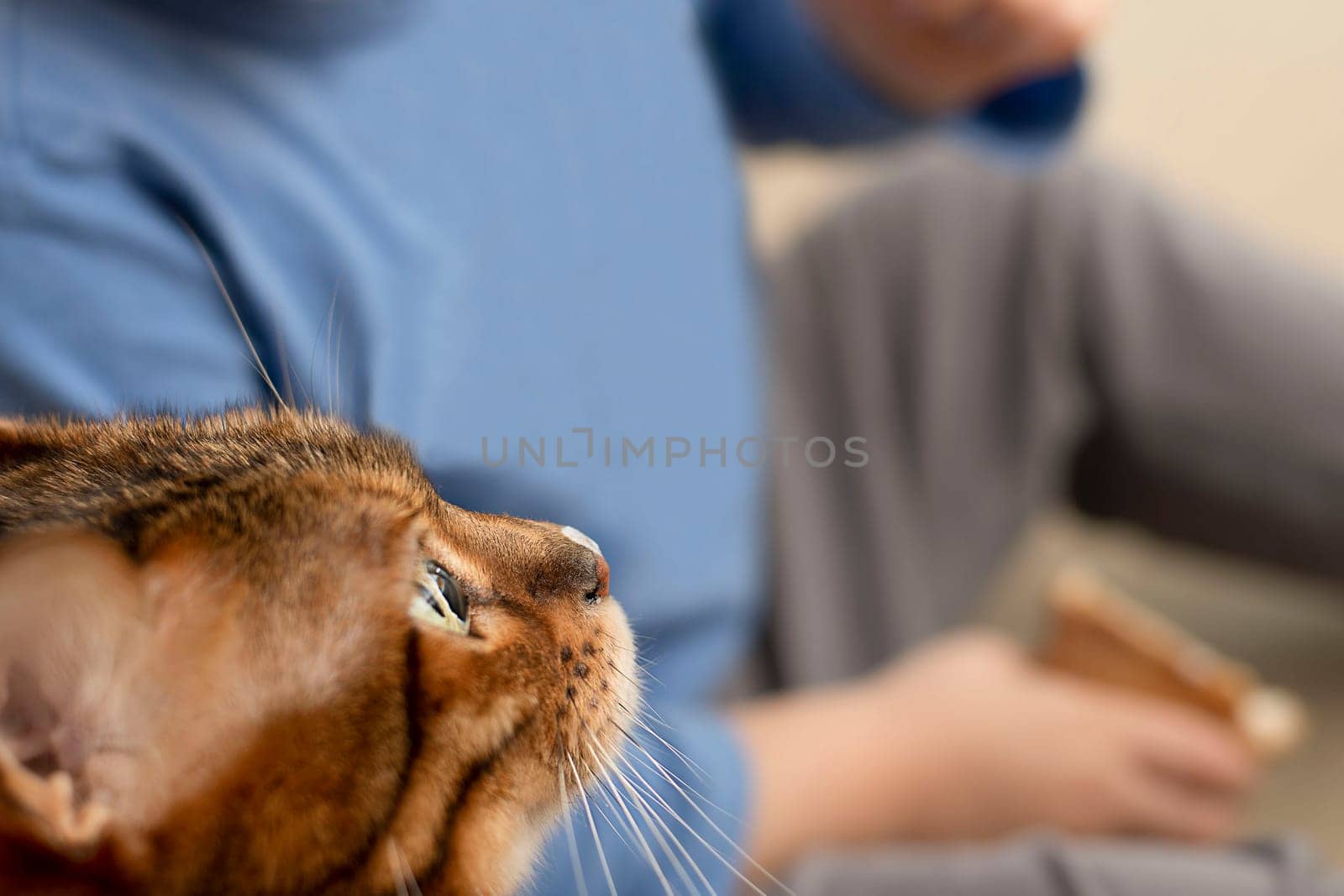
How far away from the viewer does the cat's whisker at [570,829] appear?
0.68 feet

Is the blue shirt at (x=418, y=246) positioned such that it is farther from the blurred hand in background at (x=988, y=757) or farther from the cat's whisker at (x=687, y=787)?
the blurred hand in background at (x=988, y=757)

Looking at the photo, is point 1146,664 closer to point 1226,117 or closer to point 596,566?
point 1226,117

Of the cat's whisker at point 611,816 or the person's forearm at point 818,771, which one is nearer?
the cat's whisker at point 611,816

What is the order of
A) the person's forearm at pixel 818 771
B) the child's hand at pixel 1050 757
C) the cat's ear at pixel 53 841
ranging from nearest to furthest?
the cat's ear at pixel 53 841 → the person's forearm at pixel 818 771 → the child's hand at pixel 1050 757

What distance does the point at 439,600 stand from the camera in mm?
190

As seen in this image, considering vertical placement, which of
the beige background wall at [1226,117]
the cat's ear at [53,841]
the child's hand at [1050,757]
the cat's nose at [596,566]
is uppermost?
the beige background wall at [1226,117]

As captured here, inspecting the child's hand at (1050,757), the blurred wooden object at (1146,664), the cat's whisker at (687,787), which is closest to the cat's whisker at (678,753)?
the cat's whisker at (687,787)

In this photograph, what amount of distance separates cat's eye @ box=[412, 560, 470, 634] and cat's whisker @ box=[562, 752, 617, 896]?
0.04 meters

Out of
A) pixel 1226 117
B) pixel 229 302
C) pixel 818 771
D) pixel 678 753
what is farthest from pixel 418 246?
pixel 1226 117

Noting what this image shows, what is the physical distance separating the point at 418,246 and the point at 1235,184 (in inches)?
31.9

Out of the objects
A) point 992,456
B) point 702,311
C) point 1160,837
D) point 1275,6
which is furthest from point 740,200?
point 1275,6

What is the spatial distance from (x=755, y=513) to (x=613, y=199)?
21 cm

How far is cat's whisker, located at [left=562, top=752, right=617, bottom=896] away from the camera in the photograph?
0.21m

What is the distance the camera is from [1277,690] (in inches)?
33.3
